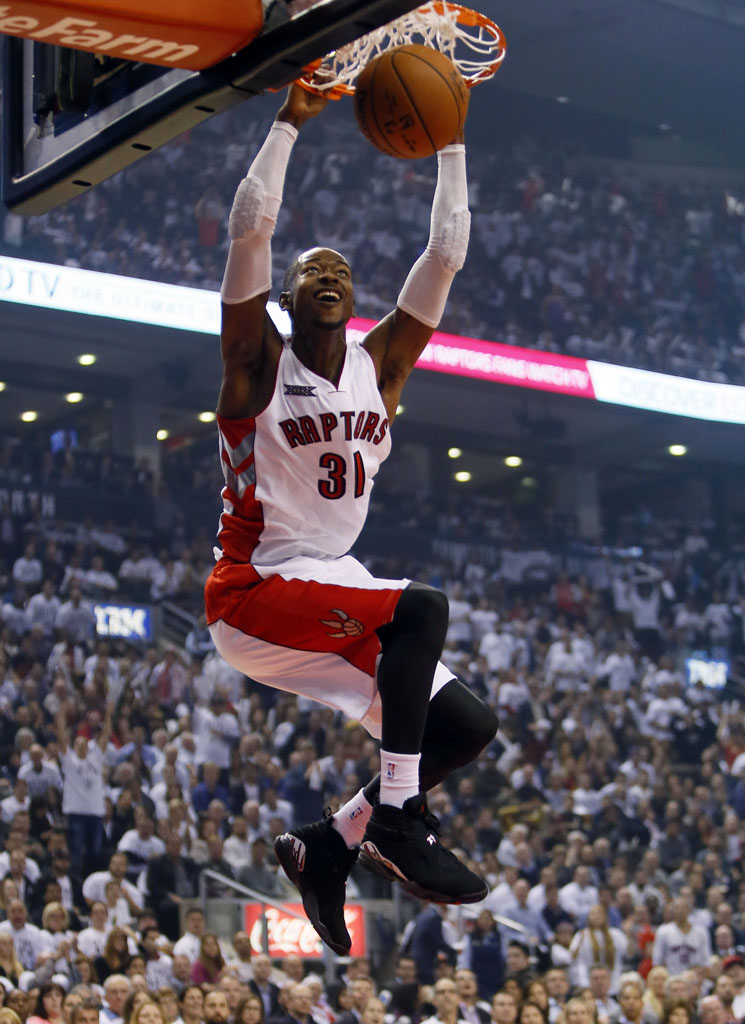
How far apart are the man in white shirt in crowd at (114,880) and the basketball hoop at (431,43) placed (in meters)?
6.66

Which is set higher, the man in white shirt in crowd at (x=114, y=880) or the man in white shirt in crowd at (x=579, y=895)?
the man in white shirt in crowd at (x=114, y=880)

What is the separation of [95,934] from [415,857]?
6132 millimetres

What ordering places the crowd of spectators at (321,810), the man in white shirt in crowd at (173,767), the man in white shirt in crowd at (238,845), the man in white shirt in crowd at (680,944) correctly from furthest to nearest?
the man in white shirt in crowd at (173,767) → the man in white shirt in crowd at (680,944) → the man in white shirt in crowd at (238,845) → the crowd of spectators at (321,810)

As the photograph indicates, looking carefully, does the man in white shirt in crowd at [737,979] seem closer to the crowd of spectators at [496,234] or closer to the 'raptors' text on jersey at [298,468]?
the 'raptors' text on jersey at [298,468]

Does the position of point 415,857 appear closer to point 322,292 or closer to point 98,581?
point 322,292

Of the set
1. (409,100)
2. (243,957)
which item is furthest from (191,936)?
(409,100)

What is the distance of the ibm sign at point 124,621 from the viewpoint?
46.3ft

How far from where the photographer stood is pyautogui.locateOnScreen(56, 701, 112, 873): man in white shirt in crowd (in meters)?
10.3

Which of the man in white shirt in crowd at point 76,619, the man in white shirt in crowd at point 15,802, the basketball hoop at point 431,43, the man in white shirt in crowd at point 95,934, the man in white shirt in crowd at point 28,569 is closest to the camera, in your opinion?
the basketball hoop at point 431,43

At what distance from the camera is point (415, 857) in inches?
135

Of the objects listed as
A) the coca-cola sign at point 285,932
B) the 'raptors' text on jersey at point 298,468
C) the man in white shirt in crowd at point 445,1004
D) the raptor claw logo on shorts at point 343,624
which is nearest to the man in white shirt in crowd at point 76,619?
the coca-cola sign at point 285,932

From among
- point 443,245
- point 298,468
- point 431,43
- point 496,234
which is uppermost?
point 496,234

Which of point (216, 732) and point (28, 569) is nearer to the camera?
point (216, 732)

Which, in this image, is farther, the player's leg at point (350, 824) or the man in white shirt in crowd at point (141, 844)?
the man in white shirt in crowd at point (141, 844)
